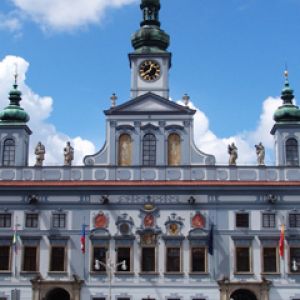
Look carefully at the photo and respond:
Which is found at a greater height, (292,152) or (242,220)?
(292,152)

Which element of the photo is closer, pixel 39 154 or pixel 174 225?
pixel 174 225

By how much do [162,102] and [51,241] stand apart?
12.5 meters

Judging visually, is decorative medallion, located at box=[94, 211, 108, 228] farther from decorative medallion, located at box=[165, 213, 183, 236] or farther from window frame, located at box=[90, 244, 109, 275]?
decorative medallion, located at box=[165, 213, 183, 236]

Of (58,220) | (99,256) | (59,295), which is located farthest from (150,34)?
(59,295)

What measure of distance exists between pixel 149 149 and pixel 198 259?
8470 mm

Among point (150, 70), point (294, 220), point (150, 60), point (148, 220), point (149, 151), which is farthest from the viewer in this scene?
point (150, 60)

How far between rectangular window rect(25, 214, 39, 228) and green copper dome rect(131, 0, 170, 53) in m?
14.7

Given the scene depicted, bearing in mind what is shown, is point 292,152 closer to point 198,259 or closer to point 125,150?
point 198,259

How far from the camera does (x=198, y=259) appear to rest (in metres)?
51.3

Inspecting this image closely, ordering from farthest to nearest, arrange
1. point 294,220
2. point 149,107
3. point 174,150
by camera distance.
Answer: point 149,107 < point 174,150 < point 294,220

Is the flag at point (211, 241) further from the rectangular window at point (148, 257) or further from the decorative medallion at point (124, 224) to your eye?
the decorative medallion at point (124, 224)

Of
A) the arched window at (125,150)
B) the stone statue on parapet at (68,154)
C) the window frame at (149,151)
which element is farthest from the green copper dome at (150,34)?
the stone statue on parapet at (68,154)

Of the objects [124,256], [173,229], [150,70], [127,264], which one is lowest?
[127,264]

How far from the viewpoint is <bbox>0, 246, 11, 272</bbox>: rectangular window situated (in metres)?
51.7
